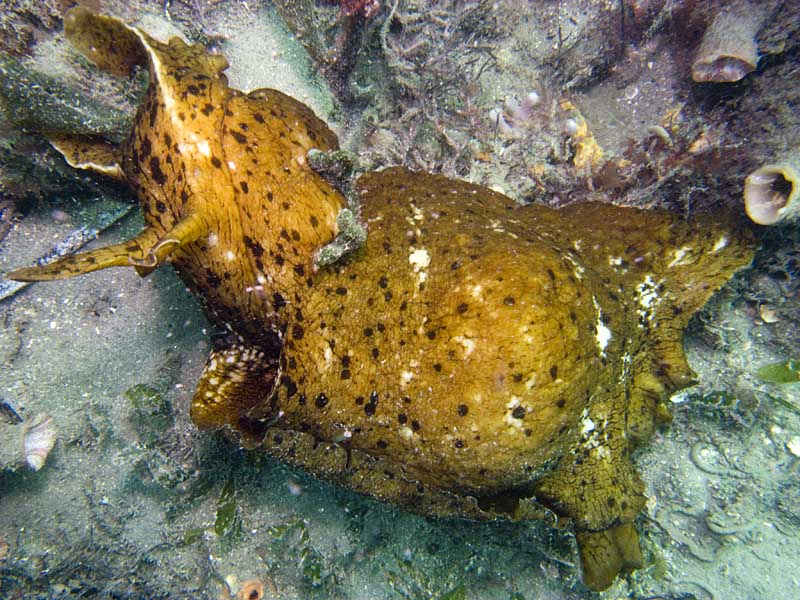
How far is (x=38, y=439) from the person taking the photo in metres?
4.02

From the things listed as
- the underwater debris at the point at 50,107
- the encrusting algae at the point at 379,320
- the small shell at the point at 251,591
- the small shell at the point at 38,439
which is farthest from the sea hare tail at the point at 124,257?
the small shell at the point at 251,591

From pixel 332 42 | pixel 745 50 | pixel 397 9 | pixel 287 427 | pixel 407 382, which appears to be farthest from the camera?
pixel 332 42

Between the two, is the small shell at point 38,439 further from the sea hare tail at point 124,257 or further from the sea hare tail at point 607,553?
the sea hare tail at point 607,553

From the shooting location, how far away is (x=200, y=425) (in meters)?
2.94

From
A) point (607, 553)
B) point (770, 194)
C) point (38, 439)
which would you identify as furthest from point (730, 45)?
point (38, 439)

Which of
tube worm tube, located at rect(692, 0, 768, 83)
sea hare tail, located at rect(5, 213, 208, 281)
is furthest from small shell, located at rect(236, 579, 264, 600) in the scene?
tube worm tube, located at rect(692, 0, 768, 83)

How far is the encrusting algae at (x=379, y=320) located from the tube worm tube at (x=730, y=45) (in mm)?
1847

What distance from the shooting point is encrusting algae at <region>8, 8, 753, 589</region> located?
2600 millimetres

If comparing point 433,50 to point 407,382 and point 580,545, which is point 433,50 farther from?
point 580,545

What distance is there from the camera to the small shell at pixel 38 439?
13.1 ft

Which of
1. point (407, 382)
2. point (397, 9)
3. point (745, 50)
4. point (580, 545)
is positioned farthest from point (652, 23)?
point (580, 545)

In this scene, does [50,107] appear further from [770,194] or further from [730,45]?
[770,194]

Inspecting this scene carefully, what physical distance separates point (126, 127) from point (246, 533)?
3.87 meters

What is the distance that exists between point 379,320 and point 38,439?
3.78 meters
